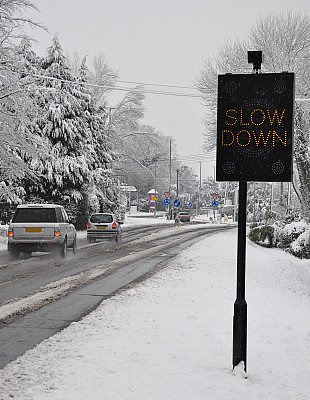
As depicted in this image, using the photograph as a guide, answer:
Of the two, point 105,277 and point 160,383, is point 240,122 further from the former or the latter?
point 105,277

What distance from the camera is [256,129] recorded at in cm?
536

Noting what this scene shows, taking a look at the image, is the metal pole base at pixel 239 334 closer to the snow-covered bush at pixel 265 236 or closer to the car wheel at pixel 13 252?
the car wheel at pixel 13 252

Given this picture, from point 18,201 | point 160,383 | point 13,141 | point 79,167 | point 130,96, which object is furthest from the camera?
point 130,96

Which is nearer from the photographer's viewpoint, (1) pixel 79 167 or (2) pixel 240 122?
(2) pixel 240 122

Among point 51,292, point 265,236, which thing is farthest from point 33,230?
A: point 265,236

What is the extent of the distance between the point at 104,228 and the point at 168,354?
67.4 ft

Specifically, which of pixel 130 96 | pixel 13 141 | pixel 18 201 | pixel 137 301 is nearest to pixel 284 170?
pixel 137 301

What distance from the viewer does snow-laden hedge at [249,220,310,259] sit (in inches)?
962

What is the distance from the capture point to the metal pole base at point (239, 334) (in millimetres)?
5418

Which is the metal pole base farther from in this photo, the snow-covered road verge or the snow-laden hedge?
the snow-laden hedge

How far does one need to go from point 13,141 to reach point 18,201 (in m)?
8.47

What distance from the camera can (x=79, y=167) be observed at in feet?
105

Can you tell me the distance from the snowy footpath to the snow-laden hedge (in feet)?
47.0

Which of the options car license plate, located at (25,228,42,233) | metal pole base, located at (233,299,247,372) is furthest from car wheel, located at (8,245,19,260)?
metal pole base, located at (233,299,247,372)
